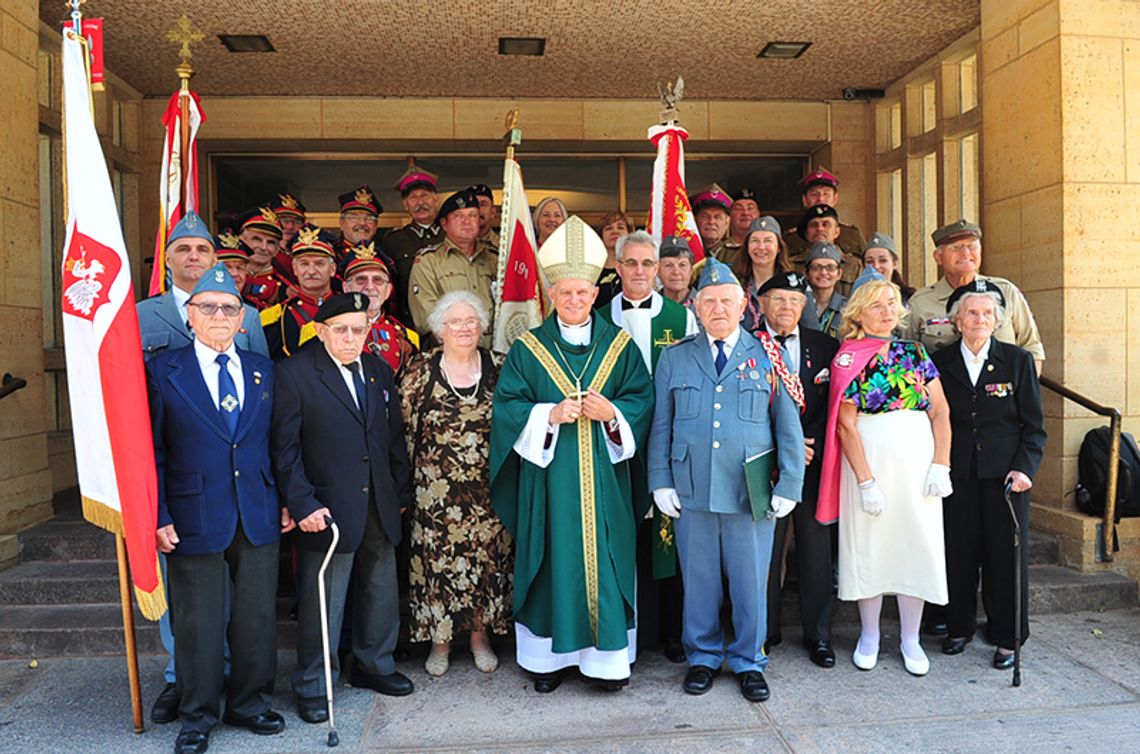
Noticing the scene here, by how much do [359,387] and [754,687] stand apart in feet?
6.93

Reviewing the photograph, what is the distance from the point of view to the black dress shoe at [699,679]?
380cm

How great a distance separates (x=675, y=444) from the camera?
151 inches

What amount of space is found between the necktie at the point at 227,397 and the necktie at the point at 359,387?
483mm

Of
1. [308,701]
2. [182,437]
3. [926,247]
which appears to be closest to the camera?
[182,437]

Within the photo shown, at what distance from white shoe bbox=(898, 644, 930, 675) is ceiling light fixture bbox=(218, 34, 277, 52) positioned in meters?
6.09

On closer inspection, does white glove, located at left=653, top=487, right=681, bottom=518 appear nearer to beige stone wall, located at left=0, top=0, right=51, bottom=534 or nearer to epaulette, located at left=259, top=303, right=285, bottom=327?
epaulette, located at left=259, top=303, right=285, bottom=327

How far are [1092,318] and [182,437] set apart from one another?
17.1 feet

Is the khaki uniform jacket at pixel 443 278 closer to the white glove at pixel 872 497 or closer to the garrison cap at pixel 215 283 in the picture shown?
the garrison cap at pixel 215 283

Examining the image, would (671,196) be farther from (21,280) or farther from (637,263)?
(21,280)

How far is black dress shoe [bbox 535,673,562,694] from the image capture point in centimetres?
386

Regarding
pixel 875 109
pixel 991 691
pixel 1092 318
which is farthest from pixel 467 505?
pixel 875 109

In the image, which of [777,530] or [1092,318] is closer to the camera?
[777,530]

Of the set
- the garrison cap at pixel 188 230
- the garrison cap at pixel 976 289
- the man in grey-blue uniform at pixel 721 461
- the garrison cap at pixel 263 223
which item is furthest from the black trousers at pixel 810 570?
the garrison cap at pixel 263 223

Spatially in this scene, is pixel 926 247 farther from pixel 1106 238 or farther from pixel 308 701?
pixel 308 701
